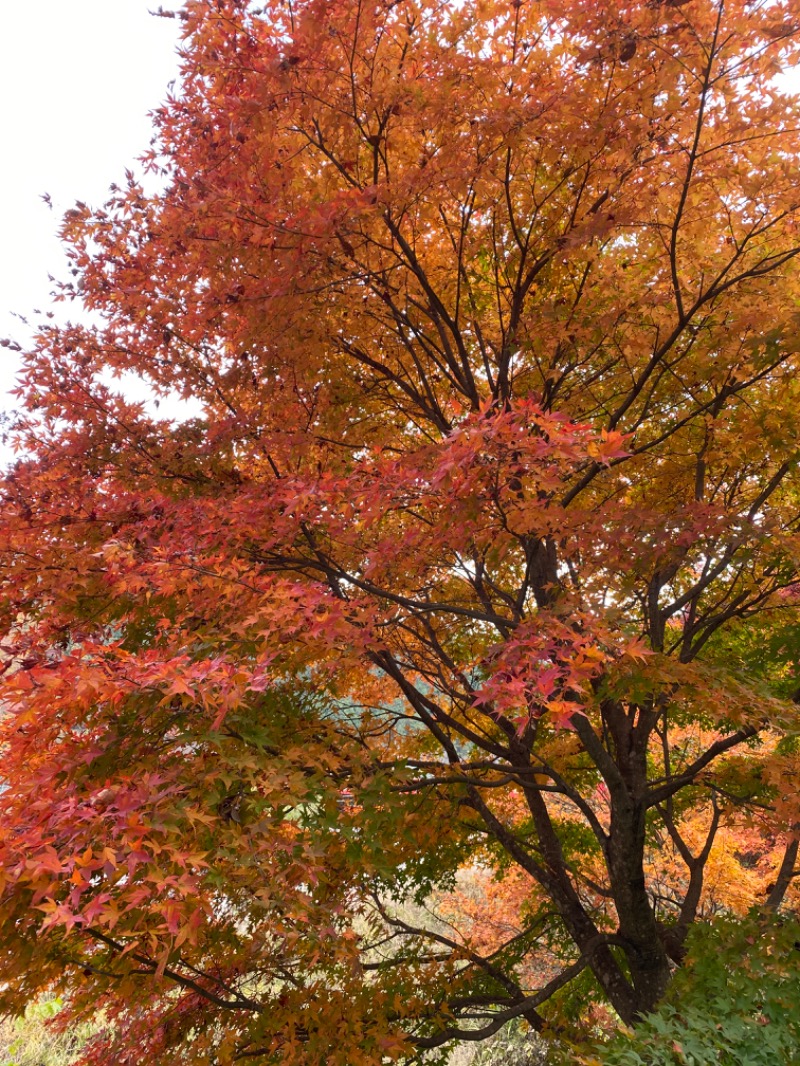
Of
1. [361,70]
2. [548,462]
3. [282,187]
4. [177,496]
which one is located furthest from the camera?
[177,496]

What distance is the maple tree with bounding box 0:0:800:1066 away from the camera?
7.39ft

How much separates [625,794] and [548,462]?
2.68 meters

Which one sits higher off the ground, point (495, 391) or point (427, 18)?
point (427, 18)

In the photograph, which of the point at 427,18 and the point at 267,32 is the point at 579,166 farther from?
the point at 267,32

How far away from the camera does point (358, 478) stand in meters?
3.00

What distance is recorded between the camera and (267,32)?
2867 millimetres

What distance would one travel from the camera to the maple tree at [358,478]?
88.7 inches

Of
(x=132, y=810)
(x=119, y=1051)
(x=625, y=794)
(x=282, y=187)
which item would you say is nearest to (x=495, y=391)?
(x=282, y=187)

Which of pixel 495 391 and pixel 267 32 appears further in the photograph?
pixel 495 391

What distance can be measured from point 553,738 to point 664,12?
5091 millimetres

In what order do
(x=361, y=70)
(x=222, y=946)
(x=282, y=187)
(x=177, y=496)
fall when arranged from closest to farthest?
(x=361, y=70)
(x=282, y=187)
(x=177, y=496)
(x=222, y=946)

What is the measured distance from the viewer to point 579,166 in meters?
3.12

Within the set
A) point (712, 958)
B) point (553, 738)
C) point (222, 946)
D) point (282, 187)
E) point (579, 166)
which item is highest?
point (282, 187)

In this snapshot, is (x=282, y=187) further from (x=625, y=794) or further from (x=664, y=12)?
(x=625, y=794)
